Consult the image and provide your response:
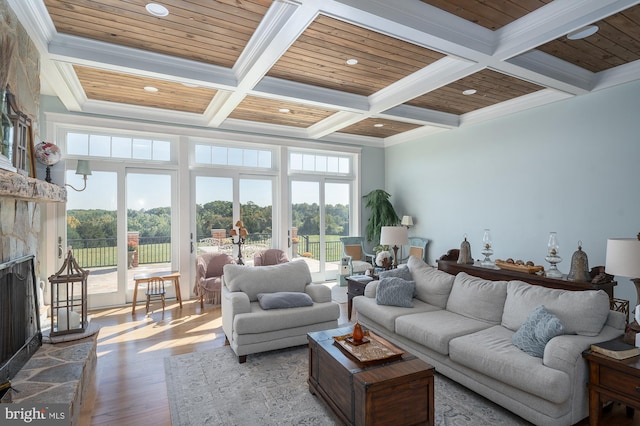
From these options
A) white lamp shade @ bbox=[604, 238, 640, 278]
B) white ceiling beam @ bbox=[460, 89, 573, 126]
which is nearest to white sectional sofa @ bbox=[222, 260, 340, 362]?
white lamp shade @ bbox=[604, 238, 640, 278]

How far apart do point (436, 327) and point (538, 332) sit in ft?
2.57

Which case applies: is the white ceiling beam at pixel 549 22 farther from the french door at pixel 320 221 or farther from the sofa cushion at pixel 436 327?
the french door at pixel 320 221

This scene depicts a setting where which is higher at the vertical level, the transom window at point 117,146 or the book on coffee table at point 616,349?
the transom window at point 117,146

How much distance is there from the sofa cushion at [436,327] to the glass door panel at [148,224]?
13.3 ft

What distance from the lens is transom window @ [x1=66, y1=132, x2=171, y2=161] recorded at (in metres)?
5.04

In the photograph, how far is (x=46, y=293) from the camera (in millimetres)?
4719

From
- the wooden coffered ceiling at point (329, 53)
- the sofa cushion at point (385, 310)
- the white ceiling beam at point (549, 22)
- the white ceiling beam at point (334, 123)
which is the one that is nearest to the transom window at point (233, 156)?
the wooden coffered ceiling at point (329, 53)

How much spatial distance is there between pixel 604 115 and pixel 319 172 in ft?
14.9

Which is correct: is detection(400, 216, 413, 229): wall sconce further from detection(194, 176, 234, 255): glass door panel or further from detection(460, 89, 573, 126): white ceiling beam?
detection(194, 176, 234, 255): glass door panel

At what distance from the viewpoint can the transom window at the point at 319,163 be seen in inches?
266

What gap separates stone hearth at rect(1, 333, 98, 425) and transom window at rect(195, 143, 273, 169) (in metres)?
3.64

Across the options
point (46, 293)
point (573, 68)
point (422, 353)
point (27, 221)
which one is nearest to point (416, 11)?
point (573, 68)

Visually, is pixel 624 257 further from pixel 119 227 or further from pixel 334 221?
pixel 119 227

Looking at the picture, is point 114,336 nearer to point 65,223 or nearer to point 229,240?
point 65,223
